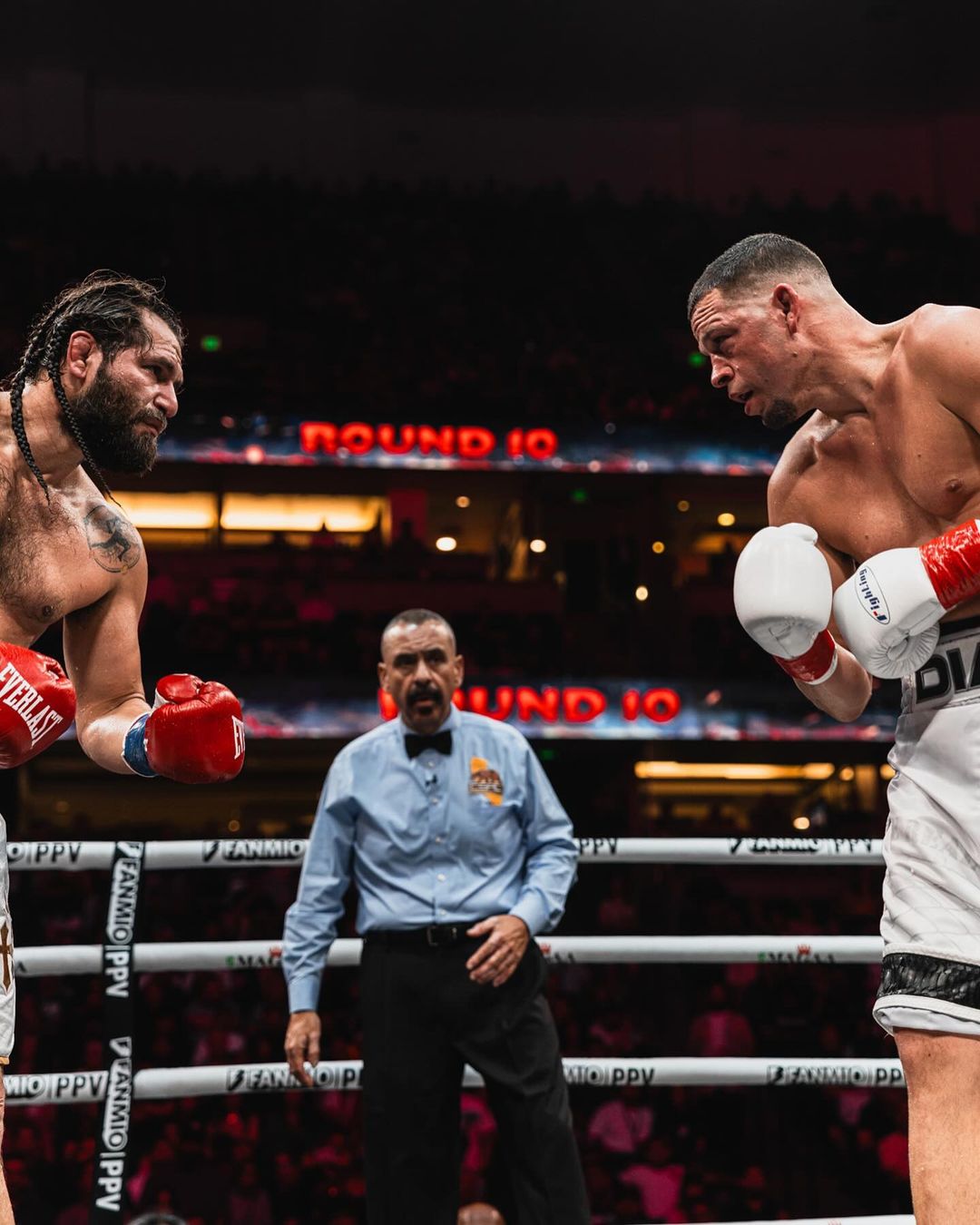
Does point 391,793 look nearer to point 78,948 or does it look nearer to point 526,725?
point 78,948

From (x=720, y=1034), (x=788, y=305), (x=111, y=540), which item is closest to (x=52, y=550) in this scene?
(x=111, y=540)

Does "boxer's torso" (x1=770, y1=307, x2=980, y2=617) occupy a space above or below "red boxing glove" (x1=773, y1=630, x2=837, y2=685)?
above

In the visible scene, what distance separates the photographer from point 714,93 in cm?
1517

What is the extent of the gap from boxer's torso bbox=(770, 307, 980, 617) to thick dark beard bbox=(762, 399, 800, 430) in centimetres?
6

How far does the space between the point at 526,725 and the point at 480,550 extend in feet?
14.2

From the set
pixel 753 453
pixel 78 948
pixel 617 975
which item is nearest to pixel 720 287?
pixel 78 948

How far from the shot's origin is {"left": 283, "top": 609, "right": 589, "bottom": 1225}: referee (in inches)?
112

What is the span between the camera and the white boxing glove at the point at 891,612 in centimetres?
185

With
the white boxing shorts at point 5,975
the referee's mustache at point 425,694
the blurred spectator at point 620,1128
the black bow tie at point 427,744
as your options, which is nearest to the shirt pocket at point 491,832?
the black bow tie at point 427,744

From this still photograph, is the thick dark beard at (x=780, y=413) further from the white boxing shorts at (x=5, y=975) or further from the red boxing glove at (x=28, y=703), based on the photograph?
the white boxing shorts at (x=5, y=975)

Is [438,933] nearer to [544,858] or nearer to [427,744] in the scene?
[544,858]

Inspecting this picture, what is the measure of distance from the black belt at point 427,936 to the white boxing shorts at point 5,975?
121 cm

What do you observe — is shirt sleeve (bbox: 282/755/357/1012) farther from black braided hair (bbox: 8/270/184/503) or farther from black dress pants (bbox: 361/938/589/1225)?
black braided hair (bbox: 8/270/184/503)

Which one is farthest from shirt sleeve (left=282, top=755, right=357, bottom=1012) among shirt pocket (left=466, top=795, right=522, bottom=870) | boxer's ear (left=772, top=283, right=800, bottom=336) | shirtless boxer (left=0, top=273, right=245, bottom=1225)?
boxer's ear (left=772, top=283, right=800, bottom=336)
